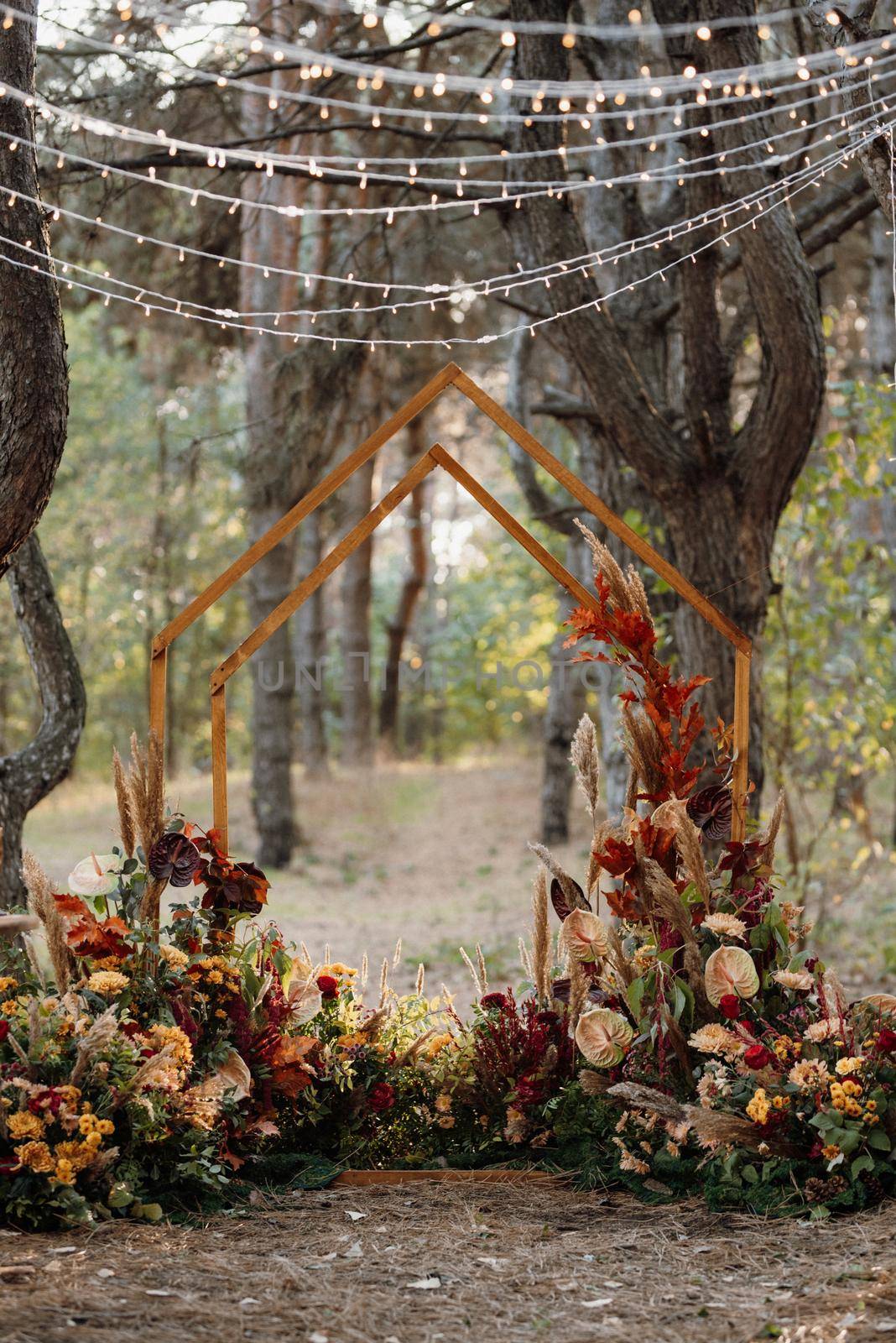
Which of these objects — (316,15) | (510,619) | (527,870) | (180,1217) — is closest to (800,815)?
(527,870)

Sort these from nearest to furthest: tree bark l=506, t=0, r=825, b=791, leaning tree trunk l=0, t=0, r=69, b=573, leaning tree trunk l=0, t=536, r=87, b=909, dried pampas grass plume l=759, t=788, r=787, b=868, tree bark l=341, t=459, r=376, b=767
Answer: leaning tree trunk l=0, t=0, r=69, b=573
dried pampas grass plume l=759, t=788, r=787, b=868
leaning tree trunk l=0, t=536, r=87, b=909
tree bark l=506, t=0, r=825, b=791
tree bark l=341, t=459, r=376, b=767

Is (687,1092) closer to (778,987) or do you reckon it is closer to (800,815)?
(778,987)

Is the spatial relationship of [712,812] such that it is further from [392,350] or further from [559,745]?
[559,745]

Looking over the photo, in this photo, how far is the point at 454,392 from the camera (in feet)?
53.3

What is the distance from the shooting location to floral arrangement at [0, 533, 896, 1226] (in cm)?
309

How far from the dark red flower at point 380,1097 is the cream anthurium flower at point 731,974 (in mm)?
934

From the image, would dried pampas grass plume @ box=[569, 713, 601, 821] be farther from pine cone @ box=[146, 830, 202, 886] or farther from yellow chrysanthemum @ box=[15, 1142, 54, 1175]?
yellow chrysanthemum @ box=[15, 1142, 54, 1175]

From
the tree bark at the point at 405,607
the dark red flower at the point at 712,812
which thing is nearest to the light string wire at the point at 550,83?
the dark red flower at the point at 712,812

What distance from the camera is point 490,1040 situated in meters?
3.73

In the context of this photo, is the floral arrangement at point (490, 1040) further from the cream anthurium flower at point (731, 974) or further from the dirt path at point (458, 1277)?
the dirt path at point (458, 1277)

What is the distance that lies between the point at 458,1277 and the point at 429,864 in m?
8.62

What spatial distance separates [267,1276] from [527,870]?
8281mm

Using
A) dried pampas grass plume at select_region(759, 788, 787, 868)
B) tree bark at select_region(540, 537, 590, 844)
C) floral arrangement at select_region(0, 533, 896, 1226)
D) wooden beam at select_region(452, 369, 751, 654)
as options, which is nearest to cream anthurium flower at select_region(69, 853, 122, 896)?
floral arrangement at select_region(0, 533, 896, 1226)

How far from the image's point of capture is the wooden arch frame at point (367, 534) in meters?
3.72
